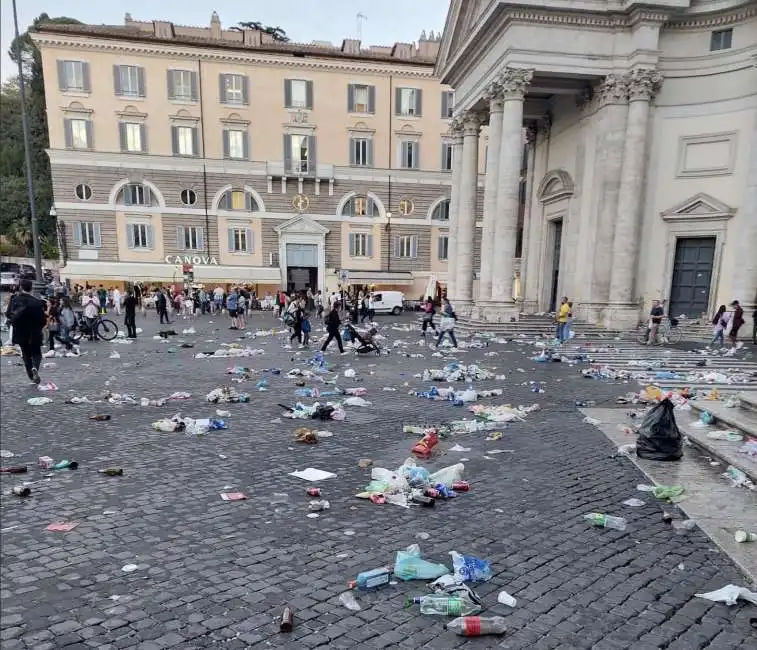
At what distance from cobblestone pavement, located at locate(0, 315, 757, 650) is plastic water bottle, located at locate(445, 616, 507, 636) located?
0.17 ft

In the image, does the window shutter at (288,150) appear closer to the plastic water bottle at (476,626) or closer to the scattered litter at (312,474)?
A: the scattered litter at (312,474)

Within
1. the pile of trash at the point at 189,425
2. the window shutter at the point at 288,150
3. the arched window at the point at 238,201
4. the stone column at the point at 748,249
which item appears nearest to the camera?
the pile of trash at the point at 189,425

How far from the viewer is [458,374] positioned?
436 inches

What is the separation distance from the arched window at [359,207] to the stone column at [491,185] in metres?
A: 16.6

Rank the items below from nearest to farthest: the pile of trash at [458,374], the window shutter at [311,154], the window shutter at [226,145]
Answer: the pile of trash at [458,374], the window shutter at [226,145], the window shutter at [311,154]

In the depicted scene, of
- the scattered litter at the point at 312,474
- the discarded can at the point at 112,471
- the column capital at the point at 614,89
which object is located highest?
the column capital at the point at 614,89

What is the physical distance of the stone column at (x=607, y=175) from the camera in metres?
18.7

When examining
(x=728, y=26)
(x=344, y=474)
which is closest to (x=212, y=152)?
(x=728, y=26)

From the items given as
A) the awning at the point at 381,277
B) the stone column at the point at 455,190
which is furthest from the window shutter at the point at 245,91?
the stone column at the point at 455,190

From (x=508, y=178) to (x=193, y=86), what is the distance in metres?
25.0

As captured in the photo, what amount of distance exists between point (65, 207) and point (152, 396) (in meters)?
30.3

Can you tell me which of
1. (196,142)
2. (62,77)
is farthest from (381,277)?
(62,77)

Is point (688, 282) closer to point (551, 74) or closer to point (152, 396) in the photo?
point (551, 74)

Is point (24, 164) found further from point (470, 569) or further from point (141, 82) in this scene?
point (470, 569)
